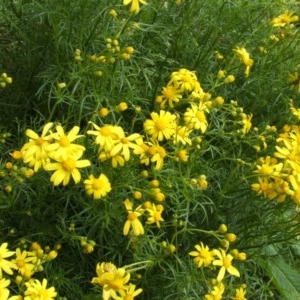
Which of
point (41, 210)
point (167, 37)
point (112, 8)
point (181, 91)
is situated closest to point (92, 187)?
point (41, 210)

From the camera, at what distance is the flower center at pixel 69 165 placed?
65.9 inches

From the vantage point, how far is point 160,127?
6.42ft

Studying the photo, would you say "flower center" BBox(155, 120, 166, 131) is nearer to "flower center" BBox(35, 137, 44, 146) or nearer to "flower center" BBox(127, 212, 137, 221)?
"flower center" BBox(127, 212, 137, 221)

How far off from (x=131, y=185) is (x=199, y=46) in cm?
90

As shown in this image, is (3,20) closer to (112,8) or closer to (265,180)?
(112,8)

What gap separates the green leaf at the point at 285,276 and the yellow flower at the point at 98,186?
995 millimetres

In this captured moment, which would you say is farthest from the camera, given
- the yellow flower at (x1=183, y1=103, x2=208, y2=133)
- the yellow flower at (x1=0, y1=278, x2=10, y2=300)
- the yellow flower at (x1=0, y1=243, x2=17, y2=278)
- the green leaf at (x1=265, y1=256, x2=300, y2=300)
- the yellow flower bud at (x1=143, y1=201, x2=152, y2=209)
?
the green leaf at (x1=265, y1=256, x2=300, y2=300)

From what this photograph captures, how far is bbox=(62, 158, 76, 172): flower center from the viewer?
1673mm

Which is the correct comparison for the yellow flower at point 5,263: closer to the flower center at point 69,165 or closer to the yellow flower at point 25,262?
the yellow flower at point 25,262

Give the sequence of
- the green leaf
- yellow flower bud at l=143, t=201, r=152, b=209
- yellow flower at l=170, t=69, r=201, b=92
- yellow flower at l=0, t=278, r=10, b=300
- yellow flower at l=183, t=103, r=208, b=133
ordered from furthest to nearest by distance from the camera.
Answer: the green leaf, yellow flower at l=170, t=69, r=201, b=92, yellow flower at l=183, t=103, r=208, b=133, yellow flower bud at l=143, t=201, r=152, b=209, yellow flower at l=0, t=278, r=10, b=300

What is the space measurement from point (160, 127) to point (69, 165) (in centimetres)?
40

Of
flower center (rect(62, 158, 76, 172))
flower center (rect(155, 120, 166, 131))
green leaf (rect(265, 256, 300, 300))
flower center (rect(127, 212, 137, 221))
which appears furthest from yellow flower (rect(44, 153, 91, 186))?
green leaf (rect(265, 256, 300, 300))

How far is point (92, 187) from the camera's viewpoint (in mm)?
1798

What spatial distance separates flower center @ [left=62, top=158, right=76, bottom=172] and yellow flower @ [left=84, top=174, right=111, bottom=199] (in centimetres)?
11
